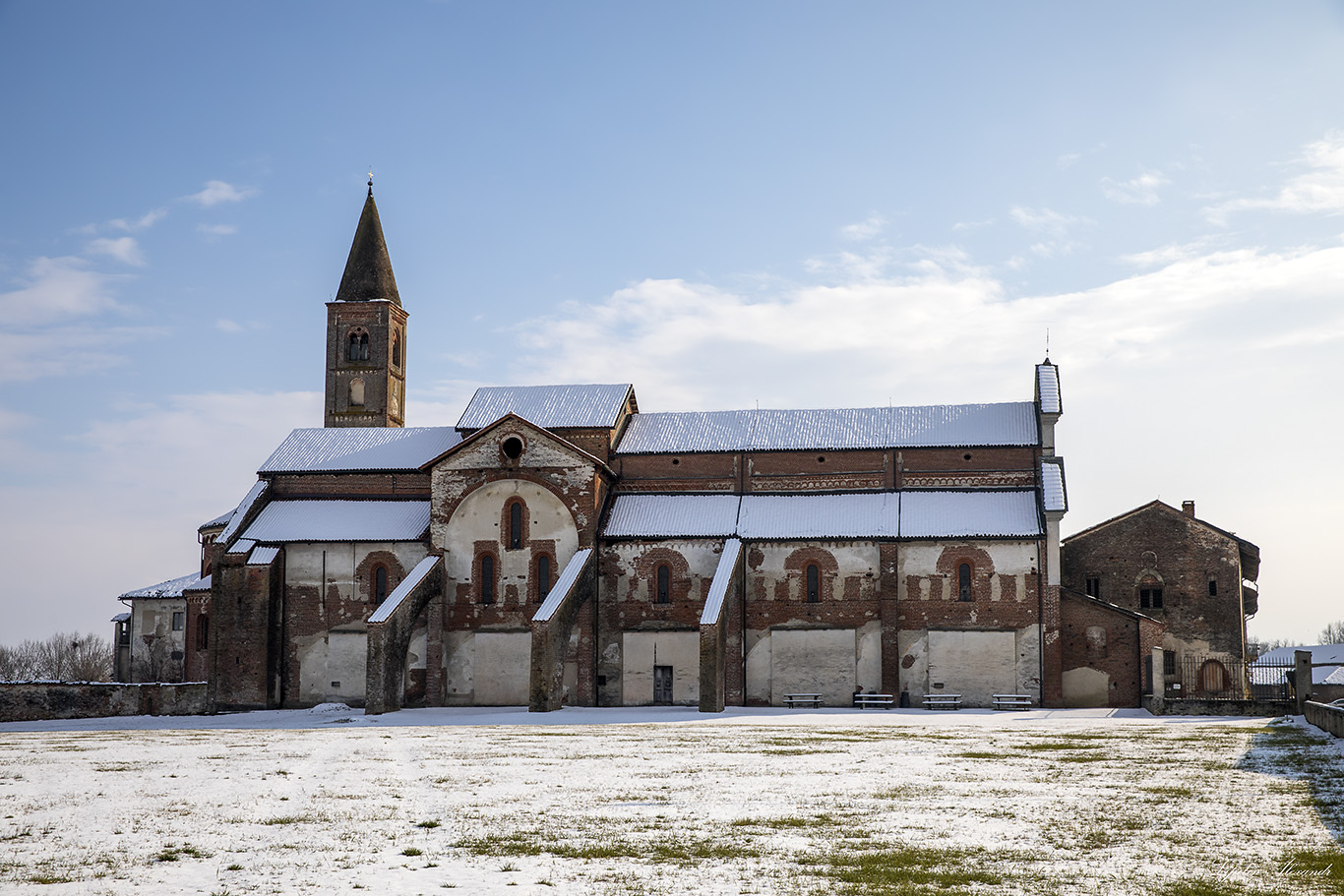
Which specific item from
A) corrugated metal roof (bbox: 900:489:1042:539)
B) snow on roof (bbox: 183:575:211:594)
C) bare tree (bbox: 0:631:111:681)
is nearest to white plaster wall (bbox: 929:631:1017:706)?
corrugated metal roof (bbox: 900:489:1042:539)

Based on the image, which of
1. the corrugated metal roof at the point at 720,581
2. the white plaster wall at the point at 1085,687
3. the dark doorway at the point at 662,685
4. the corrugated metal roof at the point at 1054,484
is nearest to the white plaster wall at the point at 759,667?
the corrugated metal roof at the point at 720,581

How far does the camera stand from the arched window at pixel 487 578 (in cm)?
4484

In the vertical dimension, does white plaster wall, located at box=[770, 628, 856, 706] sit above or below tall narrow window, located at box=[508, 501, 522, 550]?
below

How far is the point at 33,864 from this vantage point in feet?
43.3

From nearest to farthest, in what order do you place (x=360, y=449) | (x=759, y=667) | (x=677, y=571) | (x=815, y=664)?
(x=815, y=664) → (x=759, y=667) → (x=677, y=571) → (x=360, y=449)

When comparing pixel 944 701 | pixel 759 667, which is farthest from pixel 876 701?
pixel 759 667

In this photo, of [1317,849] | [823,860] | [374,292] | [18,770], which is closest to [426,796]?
[823,860]

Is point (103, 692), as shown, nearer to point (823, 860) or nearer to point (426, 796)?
point (426, 796)

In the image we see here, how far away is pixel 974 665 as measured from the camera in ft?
140

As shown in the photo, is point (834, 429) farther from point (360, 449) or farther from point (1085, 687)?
point (360, 449)

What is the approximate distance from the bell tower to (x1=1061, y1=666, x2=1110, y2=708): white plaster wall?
36.3 metres

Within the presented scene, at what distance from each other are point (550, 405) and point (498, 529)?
6919 mm

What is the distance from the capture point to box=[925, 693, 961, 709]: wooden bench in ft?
138

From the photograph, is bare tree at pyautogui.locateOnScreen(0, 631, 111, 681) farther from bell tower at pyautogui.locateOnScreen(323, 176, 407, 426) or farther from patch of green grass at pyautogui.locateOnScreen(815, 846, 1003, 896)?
patch of green grass at pyautogui.locateOnScreen(815, 846, 1003, 896)
